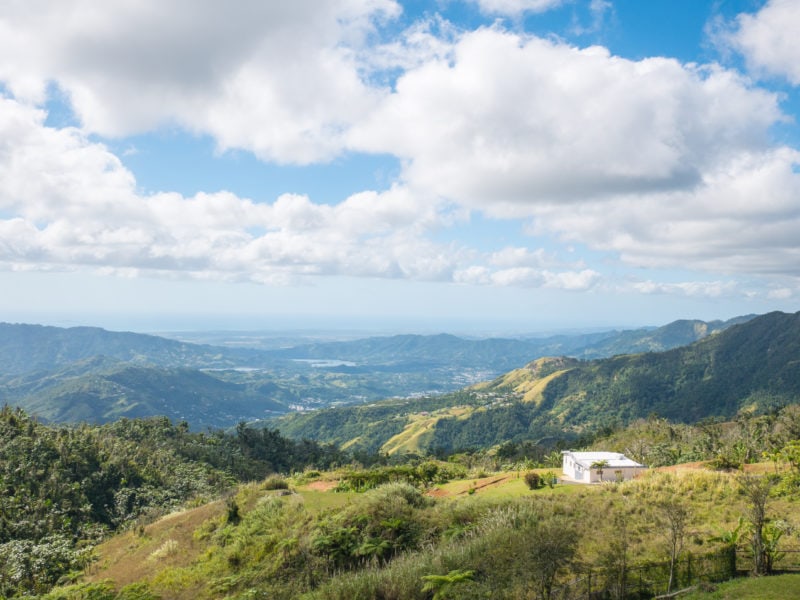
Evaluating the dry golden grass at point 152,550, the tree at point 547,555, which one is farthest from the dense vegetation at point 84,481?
the tree at point 547,555

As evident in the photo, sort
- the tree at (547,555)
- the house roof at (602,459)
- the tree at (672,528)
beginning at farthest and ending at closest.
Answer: the house roof at (602,459)
the tree at (672,528)
the tree at (547,555)

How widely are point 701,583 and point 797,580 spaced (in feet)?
8.22

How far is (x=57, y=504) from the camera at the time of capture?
4100 cm

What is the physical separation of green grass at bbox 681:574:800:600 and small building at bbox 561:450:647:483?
16975 mm

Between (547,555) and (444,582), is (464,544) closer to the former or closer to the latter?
(444,582)

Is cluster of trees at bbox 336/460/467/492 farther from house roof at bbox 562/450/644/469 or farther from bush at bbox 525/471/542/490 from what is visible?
house roof at bbox 562/450/644/469

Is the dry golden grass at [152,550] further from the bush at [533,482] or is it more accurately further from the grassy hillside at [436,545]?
the bush at [533,482]

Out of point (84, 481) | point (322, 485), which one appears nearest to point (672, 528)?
point (322, 485)

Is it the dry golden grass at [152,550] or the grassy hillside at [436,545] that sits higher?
the grassy hillside at [436,545]

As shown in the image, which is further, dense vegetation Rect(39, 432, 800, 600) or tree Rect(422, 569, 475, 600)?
dense vegetation Rect(39, 432, 800, 600)

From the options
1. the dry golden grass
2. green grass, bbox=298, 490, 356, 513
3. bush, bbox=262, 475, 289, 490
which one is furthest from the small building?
the dry golden grass

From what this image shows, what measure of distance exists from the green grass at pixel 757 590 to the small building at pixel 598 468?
55.7 feet

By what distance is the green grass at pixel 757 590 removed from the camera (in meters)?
13.5

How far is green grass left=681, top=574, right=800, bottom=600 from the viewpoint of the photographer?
13500 millimetres
